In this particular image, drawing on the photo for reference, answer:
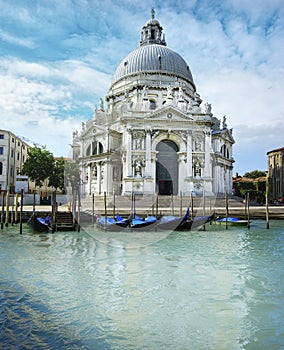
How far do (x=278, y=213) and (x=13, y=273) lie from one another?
14.2 metres

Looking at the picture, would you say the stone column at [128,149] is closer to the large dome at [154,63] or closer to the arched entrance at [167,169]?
the arched entrance at [167,169]

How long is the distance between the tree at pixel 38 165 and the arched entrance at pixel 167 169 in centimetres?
939

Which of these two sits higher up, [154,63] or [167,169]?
[154,63]

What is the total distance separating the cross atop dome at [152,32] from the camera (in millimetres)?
32219

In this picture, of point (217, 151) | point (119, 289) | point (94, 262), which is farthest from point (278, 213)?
point (119, 289)

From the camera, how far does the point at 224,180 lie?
1105 inches

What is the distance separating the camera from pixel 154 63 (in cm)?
2778

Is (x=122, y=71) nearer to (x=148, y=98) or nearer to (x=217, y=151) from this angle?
(x=148, y=98)

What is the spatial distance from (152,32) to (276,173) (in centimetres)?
1942

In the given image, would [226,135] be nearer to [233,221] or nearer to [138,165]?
[138,165]

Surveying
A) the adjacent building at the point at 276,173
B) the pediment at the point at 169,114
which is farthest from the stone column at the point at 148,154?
the adjacent building at the point at 276,173

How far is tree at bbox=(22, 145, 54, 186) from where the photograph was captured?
2606cm

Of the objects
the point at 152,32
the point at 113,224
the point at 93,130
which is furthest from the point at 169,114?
the point at 152,32

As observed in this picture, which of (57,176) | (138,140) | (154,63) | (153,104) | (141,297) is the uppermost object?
(154,63)
